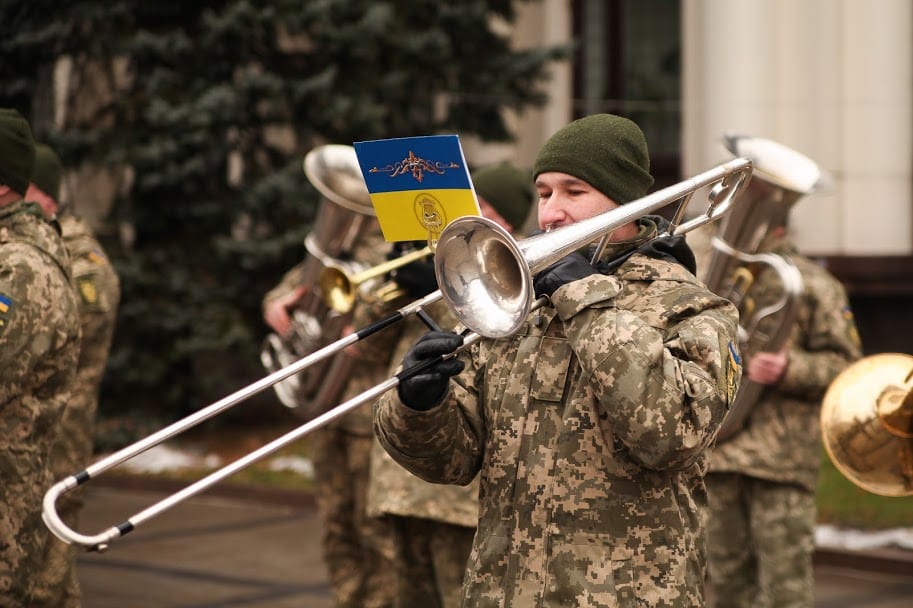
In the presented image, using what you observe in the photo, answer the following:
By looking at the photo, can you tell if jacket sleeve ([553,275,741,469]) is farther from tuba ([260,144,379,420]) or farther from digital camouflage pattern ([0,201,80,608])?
tuba ([260,144,379,420])

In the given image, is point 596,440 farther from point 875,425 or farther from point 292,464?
point 292,464

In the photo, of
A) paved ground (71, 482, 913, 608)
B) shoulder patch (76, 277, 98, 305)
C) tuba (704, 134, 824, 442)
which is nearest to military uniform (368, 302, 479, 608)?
tuba (704, 134, 824, 442)

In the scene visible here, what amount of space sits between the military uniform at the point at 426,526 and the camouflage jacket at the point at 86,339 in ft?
5.27

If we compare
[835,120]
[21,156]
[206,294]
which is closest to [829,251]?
[835,120]

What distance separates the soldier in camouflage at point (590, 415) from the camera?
309 centimetres

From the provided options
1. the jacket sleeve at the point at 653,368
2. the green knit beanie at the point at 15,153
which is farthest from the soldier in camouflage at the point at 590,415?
the green knit beanie at the point at 15,153

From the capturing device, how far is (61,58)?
12.0 metres

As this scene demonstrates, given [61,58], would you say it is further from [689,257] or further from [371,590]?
[689,257]

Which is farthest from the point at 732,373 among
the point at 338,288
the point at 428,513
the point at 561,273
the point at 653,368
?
the point at 338,288

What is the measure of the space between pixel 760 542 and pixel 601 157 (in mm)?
3012

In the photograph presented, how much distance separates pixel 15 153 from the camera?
15.3 ft

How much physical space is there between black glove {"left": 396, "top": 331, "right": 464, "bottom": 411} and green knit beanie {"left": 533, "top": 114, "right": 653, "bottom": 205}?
52 cm

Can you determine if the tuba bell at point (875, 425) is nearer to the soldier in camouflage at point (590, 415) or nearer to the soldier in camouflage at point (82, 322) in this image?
the soldier in camouflage at point (590, 415)

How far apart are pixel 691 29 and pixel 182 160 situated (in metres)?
5.14
